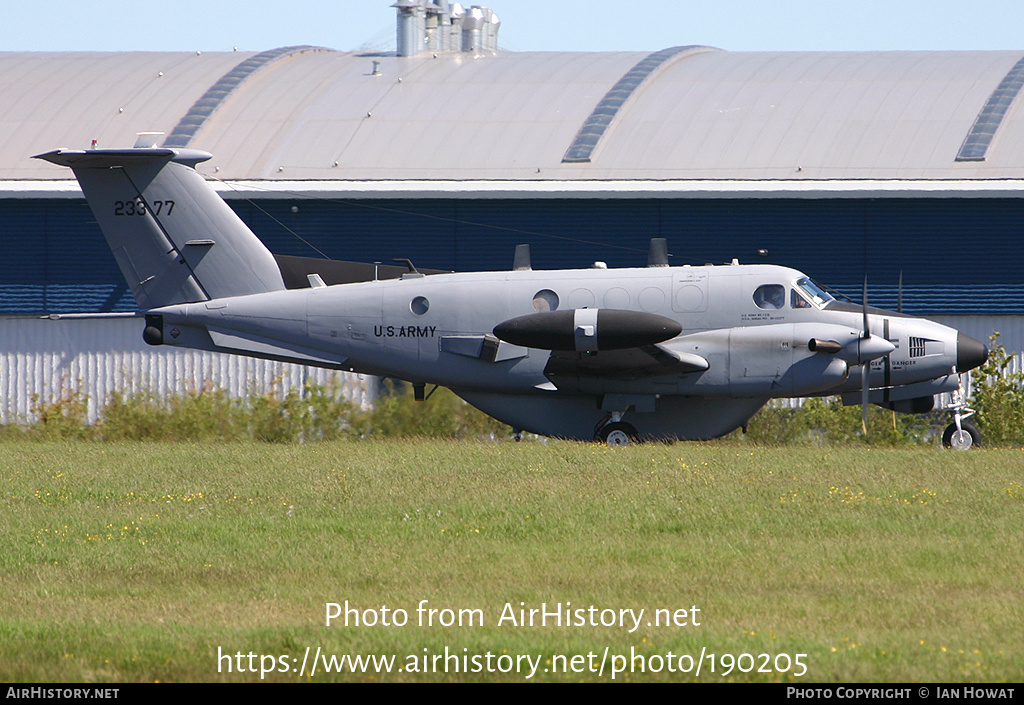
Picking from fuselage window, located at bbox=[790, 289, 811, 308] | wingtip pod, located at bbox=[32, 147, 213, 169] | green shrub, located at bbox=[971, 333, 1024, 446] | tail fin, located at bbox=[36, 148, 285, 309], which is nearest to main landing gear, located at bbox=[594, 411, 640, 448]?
fuselage window, located at bbox=[790, 289, 811, 308]

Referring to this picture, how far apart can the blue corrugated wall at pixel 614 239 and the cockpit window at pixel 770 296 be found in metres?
6.31

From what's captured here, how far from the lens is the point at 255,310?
65.8 feet

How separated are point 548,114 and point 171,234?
37.5 ft

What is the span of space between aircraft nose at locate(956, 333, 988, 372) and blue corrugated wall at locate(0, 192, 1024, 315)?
5880 millimetres

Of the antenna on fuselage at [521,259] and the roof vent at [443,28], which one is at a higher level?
the roof vent at [443,28]

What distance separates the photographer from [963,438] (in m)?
19.0

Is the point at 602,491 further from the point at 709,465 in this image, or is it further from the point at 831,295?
the point at 831,295

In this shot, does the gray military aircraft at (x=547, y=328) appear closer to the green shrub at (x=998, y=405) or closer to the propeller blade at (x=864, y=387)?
the propeller blade at (x=864, y=387)

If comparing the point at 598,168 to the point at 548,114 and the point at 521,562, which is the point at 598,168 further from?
the point at 521,562

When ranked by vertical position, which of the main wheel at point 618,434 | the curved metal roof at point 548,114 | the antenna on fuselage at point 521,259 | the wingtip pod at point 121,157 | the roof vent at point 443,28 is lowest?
the main wheel at point 618,434

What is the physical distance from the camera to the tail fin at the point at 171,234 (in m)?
20.4

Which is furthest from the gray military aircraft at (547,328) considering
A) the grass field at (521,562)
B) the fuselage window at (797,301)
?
the grass field at (521,562)

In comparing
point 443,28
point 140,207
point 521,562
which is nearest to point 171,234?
point 140,207
